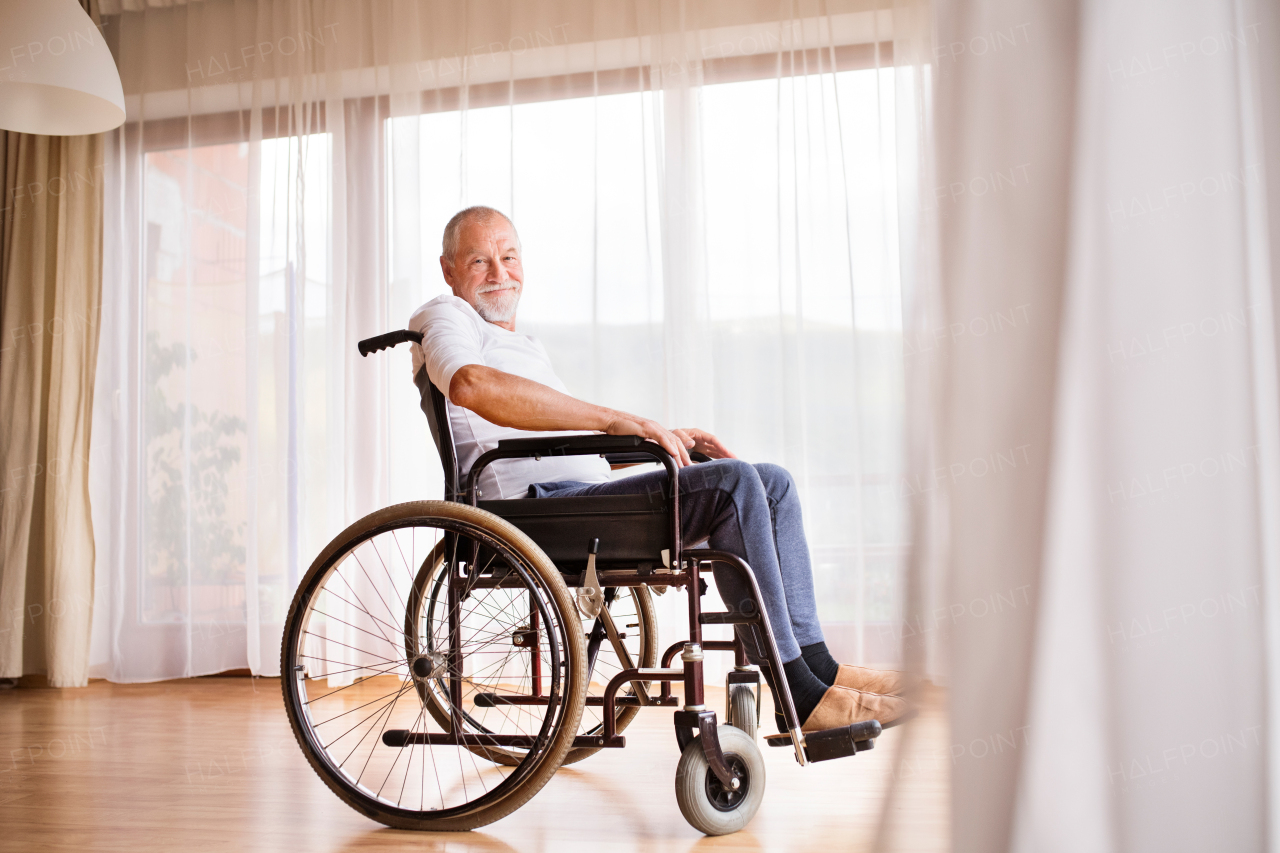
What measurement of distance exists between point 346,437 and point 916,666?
277cm

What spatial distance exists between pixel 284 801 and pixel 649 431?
0.97m

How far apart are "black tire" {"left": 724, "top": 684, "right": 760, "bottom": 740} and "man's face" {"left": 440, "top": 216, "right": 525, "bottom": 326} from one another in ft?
3.02

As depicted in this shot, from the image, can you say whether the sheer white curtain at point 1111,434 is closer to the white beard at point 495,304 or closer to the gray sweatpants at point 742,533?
the gray sweatpants at point 742,533

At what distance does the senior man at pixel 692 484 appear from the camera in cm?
137

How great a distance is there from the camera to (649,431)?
1399mm

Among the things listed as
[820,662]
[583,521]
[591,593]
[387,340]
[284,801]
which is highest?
[387,340]

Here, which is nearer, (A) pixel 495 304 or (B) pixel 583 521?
(B) pixel 583 521

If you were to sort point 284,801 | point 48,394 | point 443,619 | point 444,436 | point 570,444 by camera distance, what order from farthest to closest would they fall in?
point 48,394, point 443,619, point 284,801, point 444,436, point 570,444

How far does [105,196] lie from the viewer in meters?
3.31

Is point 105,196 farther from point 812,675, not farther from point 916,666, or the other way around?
point 916,666

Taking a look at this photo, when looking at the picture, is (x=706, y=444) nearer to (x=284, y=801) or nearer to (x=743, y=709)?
(x=743, y=709)

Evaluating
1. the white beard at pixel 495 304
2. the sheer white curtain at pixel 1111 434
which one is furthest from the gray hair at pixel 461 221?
the sheer white curtain at pixel 1111 434

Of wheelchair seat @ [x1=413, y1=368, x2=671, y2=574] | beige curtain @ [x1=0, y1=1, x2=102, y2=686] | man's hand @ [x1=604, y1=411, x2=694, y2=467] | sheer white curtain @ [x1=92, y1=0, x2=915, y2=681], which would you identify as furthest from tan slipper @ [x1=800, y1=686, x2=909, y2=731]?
beige curtain @ [x1=0, y1=1, x2=102, y2=686]

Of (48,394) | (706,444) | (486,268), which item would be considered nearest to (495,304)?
(486,268)
